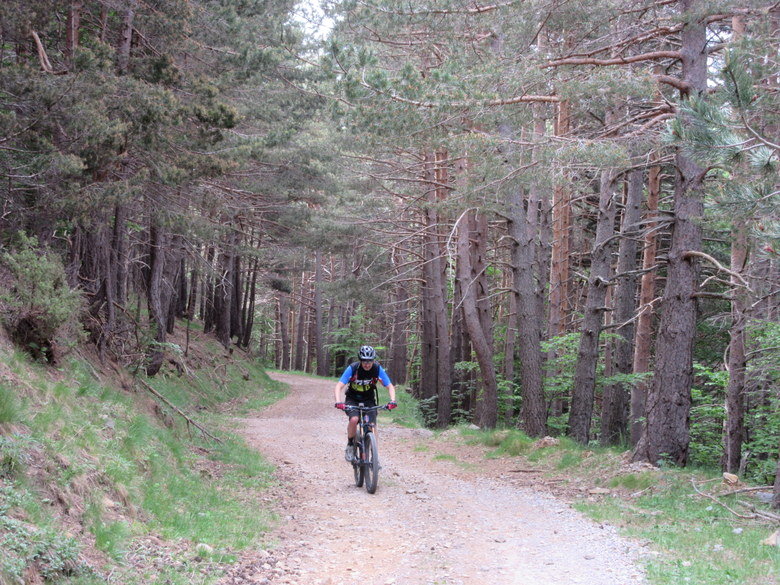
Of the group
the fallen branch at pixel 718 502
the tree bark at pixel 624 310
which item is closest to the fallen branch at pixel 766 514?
the fallen branch at pixel 718 502

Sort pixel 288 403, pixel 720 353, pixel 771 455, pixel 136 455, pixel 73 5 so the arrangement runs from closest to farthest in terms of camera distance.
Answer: pixel 136 455, pixel 73 5, pixel 771 455, pixel 720 353, pixel 288 403

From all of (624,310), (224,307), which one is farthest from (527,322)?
(224,307)

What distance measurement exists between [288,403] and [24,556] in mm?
18520

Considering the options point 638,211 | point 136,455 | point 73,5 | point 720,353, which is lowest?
point 136,455

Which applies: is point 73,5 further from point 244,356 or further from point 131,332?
point 244,356

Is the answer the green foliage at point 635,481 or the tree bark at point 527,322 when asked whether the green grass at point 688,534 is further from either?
the tree bark at point 527,322

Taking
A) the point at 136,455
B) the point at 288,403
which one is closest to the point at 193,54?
the point at 136,455

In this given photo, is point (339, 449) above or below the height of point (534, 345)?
below

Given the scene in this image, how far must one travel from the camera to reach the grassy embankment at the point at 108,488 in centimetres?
416

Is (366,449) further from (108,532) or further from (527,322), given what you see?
(527,322)

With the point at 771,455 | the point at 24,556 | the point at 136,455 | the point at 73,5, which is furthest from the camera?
the point at 771,455

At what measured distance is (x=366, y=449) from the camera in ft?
28.3

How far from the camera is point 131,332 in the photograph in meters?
11.5

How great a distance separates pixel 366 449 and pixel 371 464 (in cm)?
21
